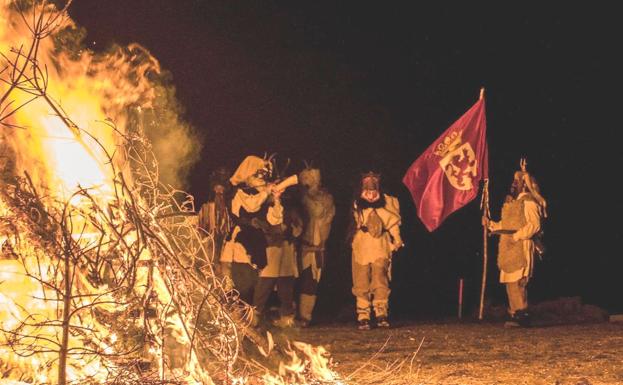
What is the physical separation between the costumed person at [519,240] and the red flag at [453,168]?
0.77 meters

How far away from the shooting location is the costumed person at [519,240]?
33.9ft

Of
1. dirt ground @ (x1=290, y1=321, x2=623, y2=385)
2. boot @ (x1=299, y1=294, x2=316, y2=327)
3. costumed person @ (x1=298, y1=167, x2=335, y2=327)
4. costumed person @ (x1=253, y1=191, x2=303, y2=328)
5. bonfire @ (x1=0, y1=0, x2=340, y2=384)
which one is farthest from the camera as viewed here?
costumed person @ (x1=298, y1=167, x2=335, y2=327)

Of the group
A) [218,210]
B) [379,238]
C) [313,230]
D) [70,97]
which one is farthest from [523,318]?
[70,97]

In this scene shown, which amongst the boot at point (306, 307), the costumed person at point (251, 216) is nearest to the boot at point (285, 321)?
the boot at point (306, 307)

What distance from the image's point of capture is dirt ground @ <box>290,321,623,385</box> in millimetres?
6910

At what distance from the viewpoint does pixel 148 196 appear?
18.1ft

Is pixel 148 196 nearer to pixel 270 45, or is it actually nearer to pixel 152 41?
pixel 152 41

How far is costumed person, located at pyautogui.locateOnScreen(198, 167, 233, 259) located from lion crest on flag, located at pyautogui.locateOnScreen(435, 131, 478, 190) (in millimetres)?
2853

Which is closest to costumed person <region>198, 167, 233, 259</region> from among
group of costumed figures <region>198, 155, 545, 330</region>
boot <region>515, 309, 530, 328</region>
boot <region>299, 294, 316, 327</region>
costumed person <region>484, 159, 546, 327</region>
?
group of costumed figures <region>198, 155, 545, 330</region>

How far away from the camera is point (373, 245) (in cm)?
1024

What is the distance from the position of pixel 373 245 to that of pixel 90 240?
201 inches

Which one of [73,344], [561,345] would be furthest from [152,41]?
[73,344]

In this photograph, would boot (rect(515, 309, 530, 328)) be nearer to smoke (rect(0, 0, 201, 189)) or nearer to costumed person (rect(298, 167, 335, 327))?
costumed person (rect(298, 167, 335, 327))

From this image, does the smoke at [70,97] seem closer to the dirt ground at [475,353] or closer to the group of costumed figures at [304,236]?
the dirt ground at [475,353]
